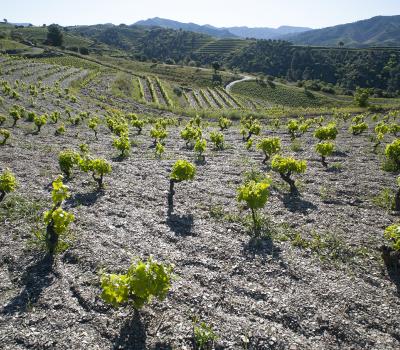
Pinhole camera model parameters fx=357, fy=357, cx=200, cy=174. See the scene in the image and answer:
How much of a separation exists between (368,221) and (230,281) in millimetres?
10616

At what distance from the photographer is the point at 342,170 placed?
103 feet

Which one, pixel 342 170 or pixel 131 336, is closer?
pixel 131 336

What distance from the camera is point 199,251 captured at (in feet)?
Result: 61.4

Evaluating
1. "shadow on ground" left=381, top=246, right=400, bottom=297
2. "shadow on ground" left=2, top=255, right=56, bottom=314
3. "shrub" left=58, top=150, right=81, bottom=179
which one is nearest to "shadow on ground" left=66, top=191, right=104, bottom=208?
"shrub" left=58, top=150, right=81, bottom=179

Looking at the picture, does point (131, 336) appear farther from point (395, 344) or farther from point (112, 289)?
point (395, 344)

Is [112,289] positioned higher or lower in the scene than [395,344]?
higher

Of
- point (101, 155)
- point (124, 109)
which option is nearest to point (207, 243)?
point (101, 155)

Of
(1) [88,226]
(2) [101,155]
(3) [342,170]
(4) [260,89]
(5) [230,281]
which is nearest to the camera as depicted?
(5) [230,281]

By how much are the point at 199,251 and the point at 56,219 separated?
23.9ft

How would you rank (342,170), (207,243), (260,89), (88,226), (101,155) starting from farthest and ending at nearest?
(260,89), (101,155), (342,170), (88,226), (207,243)

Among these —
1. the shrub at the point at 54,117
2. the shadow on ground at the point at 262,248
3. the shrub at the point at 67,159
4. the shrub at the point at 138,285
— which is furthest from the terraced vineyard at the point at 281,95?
the shrub at the point at 138,285

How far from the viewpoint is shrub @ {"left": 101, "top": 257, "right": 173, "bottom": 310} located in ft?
42.9

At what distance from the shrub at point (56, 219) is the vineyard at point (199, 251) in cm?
7

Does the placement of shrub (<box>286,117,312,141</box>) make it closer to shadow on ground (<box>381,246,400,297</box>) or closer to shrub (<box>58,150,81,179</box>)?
shrub (<box>58,150,81,179</box>)
